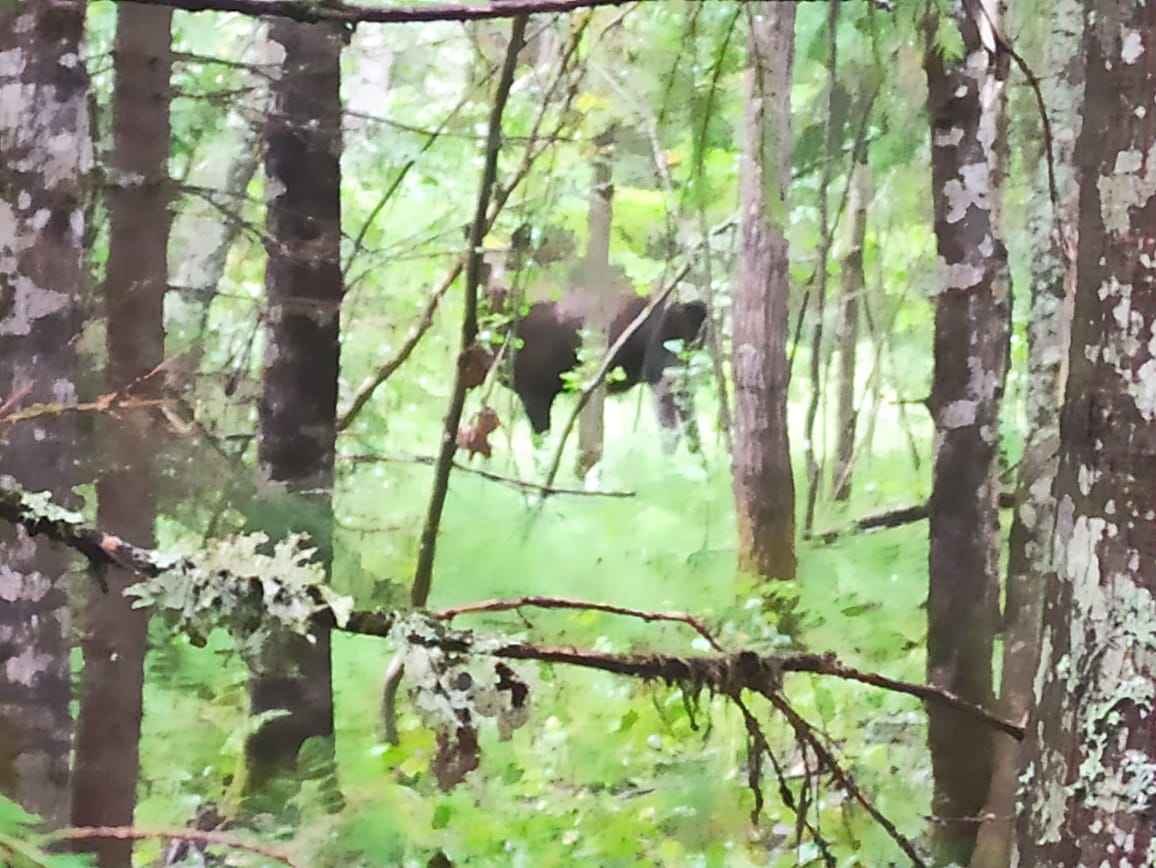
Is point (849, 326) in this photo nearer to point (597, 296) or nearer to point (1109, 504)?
point (597, 296)

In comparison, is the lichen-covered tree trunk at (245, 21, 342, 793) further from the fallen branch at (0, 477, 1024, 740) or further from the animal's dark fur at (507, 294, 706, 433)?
the animal's dark fur at (507, 294, 706, 433)

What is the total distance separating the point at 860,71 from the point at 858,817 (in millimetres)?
2349

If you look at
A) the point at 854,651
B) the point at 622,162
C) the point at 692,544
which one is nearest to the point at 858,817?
the point at 854,651

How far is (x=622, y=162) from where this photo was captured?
468 cm

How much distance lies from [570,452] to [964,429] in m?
3.13

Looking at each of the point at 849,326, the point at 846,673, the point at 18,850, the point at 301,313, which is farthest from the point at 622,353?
the point at 18,850

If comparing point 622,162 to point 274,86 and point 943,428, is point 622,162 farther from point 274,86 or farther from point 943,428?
point 943,428

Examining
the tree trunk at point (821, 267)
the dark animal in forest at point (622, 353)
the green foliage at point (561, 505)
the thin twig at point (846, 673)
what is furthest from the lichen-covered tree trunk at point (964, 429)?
the dark animal in forest at point (622, 353)

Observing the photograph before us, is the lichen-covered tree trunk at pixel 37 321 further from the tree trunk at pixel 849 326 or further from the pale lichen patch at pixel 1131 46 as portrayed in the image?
the tree trunk at pixel 849 326

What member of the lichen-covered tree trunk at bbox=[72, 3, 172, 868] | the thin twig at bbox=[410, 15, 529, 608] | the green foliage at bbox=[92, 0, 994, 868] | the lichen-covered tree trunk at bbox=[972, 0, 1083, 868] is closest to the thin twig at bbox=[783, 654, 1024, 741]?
the green foliage at bbox=[92, 0, 994, 868]

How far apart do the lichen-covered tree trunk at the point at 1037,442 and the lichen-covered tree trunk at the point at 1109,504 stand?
1123 mm

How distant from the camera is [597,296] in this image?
233 inches

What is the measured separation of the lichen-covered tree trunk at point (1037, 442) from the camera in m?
A: 2.46

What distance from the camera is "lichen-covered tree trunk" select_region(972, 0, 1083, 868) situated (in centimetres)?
246
